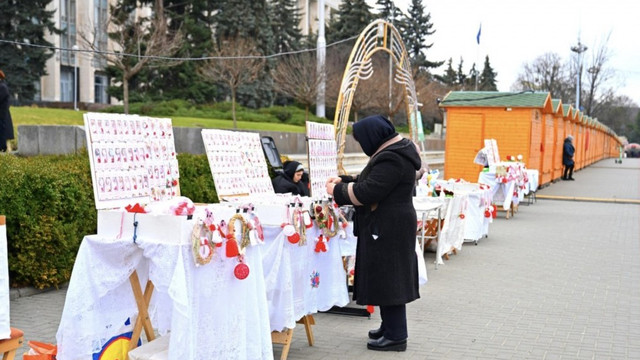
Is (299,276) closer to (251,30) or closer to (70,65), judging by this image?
(251,30)

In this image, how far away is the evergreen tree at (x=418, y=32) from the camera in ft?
235

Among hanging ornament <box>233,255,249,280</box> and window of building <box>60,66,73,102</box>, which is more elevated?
window of building <box>60,66,73,102</box>

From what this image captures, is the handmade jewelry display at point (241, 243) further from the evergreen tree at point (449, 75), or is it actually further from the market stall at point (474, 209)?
the evergreen tree at point (449, 75)

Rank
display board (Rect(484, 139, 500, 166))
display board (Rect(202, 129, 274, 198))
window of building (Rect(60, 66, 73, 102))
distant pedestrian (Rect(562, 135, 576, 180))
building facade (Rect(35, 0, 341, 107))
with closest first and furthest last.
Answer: display board (Rect(202, 129, 274, 198)), display board (Rect(484, 139, 500, 166)), distant pedestrian (Rect(562, 135, 576, 180)), building facade (Rect(35, 0, 341, 107)), window of building (Rect(60, 66, 73, 102))

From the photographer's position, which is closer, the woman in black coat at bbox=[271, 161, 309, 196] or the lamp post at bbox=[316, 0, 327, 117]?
the woman in black coat at bbox=[271, 161, 309, 196]

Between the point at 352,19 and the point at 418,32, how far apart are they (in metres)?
16.8

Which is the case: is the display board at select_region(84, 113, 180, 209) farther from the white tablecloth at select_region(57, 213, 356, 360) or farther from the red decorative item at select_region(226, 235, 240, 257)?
the red decorative item at select_region(226, 235, 240, 257)

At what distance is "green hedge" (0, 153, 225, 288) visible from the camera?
23.7ft

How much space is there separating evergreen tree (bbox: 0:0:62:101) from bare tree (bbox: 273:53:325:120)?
1318 cm

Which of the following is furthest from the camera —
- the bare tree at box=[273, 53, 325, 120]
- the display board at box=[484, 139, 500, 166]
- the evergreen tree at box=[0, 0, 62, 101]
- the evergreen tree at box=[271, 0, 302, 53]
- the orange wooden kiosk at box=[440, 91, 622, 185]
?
the evergreen tree at box=[271, 0, 302, 53]

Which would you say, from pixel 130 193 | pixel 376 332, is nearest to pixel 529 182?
pixel 376 332

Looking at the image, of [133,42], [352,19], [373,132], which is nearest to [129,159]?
[373,132]

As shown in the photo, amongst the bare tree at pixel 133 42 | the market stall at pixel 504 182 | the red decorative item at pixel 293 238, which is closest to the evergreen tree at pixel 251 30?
the bare tree at pixel 133 42

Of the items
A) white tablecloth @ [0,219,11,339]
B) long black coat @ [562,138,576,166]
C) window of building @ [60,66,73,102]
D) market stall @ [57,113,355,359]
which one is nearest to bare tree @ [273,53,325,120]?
long black coat @ [562,138,576,166]
